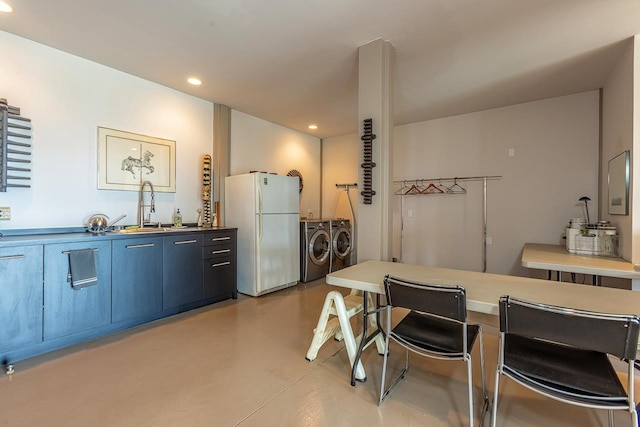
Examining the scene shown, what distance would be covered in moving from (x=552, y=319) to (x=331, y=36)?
2530 millimetres

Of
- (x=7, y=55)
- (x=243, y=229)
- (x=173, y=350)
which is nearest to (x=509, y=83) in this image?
(x=243, y=229)

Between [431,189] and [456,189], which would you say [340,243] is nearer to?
[431,189]

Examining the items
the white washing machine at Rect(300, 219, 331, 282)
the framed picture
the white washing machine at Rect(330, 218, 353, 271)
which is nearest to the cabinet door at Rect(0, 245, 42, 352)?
the framed picture

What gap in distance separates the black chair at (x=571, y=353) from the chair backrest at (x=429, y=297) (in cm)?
19

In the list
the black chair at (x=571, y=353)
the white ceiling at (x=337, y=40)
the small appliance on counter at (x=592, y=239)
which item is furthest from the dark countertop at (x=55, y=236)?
the small appliance on counter at (x=592, y=239)

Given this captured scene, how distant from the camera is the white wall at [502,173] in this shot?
3.73 m

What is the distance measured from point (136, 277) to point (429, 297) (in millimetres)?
2752

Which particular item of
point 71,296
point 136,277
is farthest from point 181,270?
point 71,296

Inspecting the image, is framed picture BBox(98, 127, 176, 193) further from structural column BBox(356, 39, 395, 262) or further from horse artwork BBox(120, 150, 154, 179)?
structural column BBox(356, 39, 395, 262)

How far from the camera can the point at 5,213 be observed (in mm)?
2527

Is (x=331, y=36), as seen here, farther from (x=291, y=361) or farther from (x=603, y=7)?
(x=291, y=361)

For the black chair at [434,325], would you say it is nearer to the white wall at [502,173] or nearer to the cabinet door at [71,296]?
the cabinet door at [71,296]

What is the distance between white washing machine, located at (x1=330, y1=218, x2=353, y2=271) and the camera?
16.9ft

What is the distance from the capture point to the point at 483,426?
1.62m
